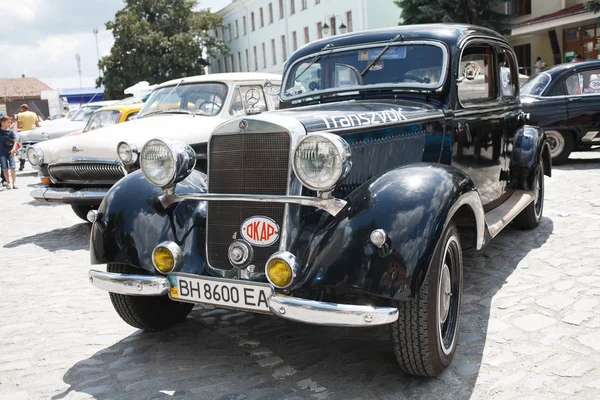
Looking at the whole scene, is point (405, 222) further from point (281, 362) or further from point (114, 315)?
point (114, 315)

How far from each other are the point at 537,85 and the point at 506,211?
6.14 metres

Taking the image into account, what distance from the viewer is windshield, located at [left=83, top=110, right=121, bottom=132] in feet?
36.4

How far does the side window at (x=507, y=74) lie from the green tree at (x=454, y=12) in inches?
649

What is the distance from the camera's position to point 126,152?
632 centimetres

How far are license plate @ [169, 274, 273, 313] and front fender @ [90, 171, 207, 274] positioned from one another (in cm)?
13

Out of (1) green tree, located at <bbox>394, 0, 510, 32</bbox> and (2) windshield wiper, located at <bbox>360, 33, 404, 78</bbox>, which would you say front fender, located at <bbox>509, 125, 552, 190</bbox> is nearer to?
(2) windshield wiper, located at <bbox>360, 33, 404, 78</bbox>

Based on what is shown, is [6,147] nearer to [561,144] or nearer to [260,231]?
[561,144]

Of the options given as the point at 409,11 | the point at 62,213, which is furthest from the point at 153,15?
the point at 62,213

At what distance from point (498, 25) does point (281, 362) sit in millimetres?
21783

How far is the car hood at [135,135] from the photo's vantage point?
23.6 ft

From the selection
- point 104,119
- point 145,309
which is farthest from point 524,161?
point 104,119

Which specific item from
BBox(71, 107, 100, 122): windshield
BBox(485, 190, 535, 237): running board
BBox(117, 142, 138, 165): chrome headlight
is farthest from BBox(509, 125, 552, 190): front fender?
BBox(71, 107, 100, 122): windshield

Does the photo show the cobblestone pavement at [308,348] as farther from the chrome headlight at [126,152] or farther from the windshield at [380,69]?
the windshield at [380,69]

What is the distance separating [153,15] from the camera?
48.5 m
